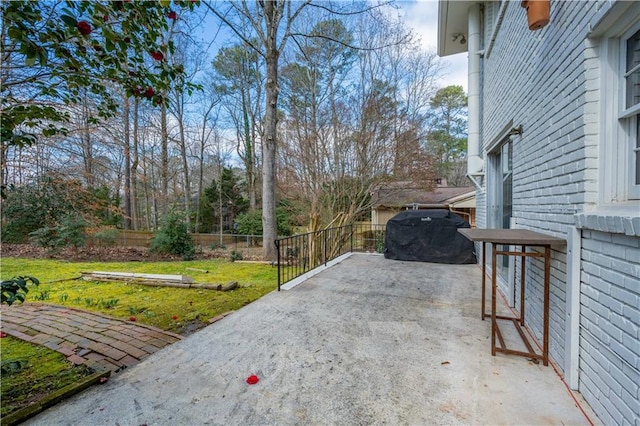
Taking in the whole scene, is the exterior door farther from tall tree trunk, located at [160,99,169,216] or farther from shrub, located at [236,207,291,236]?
tall tree trunk, located at [160,99,169,216]

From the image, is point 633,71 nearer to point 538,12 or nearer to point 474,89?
point 538,12

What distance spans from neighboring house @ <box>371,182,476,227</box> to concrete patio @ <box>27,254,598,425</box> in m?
6.97

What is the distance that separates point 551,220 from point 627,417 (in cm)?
138

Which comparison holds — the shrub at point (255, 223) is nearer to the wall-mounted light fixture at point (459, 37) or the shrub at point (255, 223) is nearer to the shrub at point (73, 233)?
the shrub at point (73, 233)

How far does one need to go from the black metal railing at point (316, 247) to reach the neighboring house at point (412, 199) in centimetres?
120

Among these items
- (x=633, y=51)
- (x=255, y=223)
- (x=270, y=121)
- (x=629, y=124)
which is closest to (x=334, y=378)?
(x=629, y=124)

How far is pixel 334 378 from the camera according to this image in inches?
82.5

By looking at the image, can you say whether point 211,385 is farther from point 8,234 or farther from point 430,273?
point 8,234

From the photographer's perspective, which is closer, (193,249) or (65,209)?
(65,209)

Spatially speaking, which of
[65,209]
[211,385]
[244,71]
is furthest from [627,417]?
[244,71]

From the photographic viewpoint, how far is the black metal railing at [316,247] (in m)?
5.46

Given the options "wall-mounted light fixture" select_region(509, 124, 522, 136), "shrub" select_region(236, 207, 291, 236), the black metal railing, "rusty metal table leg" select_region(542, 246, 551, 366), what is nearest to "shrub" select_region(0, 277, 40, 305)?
the black metal railing

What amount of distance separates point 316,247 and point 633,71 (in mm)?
5201

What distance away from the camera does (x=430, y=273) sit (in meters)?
5.42
